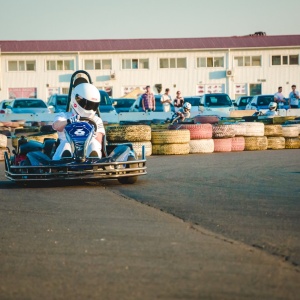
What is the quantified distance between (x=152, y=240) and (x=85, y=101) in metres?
5.12

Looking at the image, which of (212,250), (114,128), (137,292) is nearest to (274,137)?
(114,128)

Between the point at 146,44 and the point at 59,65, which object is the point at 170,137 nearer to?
the point at 59,65

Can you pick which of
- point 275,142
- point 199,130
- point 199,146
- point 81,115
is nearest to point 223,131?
point 199,130

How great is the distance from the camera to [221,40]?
5947 centimetres

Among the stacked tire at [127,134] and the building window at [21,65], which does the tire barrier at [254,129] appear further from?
the building window at [21,65]

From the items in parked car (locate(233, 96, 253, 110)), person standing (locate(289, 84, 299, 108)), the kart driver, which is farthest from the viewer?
parked car (locate(233, 96, 253, 110))

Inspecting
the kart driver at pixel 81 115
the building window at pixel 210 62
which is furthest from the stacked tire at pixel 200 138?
the building window at pixel 210 62

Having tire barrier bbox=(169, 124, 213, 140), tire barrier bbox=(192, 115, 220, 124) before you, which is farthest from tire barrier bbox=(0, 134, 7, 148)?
tire barrier bbox=(192, 115, 220, 124)

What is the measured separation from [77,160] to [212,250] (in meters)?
4.88

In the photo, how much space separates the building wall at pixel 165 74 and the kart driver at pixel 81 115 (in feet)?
156

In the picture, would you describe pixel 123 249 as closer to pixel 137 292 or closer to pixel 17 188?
pixel 137 292

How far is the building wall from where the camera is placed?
2298 inches

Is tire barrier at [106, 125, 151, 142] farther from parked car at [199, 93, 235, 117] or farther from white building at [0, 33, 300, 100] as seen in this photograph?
white building at [0, 33, 300, 100]

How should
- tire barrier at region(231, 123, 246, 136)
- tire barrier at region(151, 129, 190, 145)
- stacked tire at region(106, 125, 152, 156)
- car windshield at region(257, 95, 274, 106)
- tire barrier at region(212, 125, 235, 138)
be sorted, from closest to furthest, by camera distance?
stacked tire at region(106, 125, 152, 156) → tire barrier at region(151, 129, 190, 145) → tire barrier at region(212, 125, 235, 138) → tire barrier at region(231, 123, 246, 136) → car windshield at region(257, 95, 274, 106)
